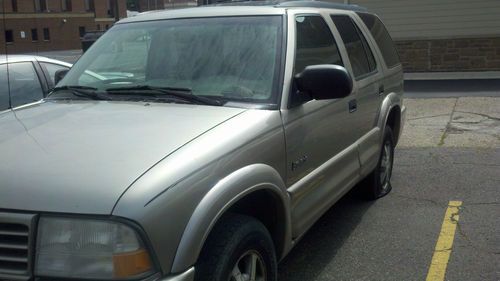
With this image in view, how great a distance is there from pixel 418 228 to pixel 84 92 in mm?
2920

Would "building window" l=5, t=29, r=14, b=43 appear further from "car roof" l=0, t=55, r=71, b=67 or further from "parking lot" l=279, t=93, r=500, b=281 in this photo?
"parking lot" l=279, t=93, r=500, b=281

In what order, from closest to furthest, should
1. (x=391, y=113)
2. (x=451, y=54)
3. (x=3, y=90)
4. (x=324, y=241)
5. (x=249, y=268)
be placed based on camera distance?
(x=249, y=268) → (x=324, y=241) → (x=3, y=90) → (x=391, y=113) → (x=451, y=54)

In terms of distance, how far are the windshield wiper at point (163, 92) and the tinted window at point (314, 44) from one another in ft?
2.29

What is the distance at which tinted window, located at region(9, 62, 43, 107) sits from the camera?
5316 mm

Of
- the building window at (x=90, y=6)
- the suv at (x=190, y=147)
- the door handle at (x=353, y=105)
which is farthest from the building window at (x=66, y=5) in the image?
the door handle at (x=353, y=105)

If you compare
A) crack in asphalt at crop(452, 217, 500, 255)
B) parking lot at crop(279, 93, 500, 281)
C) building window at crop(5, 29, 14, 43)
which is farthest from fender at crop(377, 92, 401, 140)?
building window at crop(5, 29, 14, 43)

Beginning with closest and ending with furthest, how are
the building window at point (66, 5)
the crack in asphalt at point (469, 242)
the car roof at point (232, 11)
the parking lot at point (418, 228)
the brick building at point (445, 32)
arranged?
the car roof at point (232, 11)
the parking lot at point (418, 228)
the crack in asphalt at point (469, 242)
the building window at point (66, 5)
the brick building at point (445, 32)

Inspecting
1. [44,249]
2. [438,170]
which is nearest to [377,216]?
[438,170]

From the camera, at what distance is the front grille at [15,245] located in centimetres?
224

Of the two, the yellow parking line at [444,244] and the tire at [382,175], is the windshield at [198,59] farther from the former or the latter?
the tire at [382,175]

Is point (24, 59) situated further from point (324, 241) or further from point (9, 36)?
point (324, 241)

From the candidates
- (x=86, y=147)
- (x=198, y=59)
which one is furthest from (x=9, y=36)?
(x=86, y=147)

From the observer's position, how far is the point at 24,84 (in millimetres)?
5543

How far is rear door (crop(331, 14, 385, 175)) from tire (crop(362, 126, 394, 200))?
31cm
